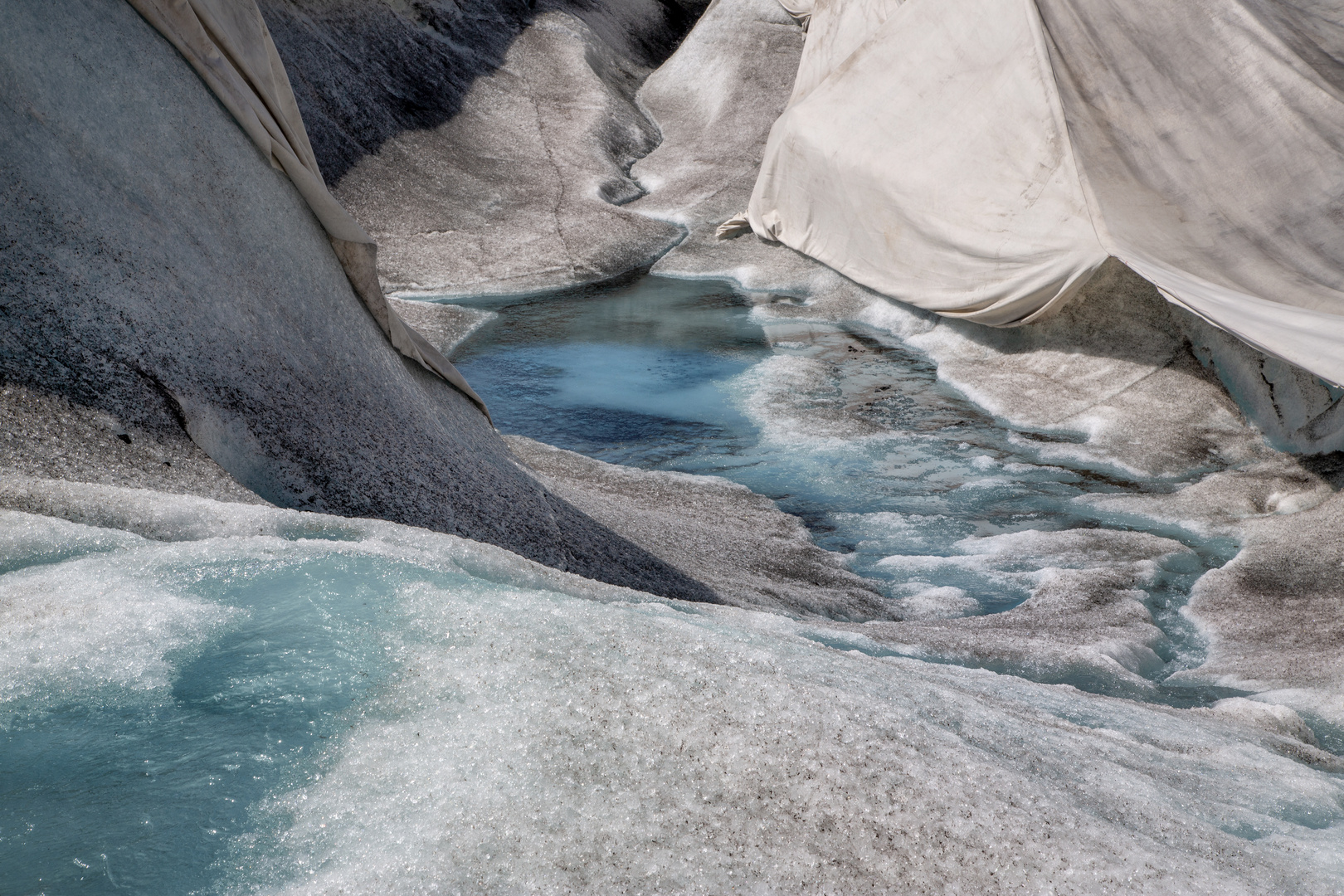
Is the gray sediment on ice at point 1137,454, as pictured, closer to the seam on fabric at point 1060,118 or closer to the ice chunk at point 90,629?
the seam on fabric at point 1060,118

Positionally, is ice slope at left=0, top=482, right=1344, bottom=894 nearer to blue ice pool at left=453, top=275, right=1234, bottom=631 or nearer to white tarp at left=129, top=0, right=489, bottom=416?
white tarp at left=129, top=0, right=489, bottom=416

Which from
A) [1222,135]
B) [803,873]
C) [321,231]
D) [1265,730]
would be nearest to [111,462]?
[321,231]

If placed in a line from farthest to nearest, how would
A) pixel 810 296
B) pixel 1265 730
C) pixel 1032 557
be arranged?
1. pixel 810 296
2. pixel 1032 557
3. pixel 1265 730

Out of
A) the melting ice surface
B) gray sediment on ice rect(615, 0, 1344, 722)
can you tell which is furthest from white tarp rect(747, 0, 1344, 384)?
the melting ice surface

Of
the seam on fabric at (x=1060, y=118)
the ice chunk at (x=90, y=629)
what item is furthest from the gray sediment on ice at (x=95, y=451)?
the seam on fabric at (x=1060, y=118)

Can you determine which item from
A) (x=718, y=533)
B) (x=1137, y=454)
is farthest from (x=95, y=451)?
(x=1137, y=454)

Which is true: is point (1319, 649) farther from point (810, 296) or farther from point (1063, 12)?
point (810, 296)

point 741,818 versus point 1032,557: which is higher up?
point 741,818

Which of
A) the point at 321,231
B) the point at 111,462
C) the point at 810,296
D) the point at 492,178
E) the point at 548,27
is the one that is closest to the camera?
the point at 111,462
